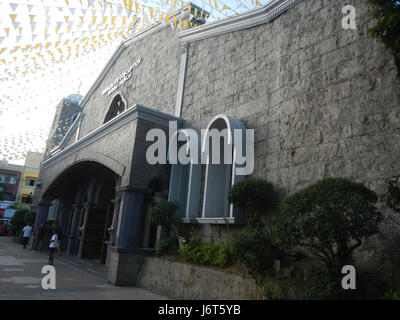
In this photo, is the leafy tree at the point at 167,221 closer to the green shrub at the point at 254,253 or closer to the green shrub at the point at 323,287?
the green shrub at the point at 254,253

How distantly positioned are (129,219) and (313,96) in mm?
5598

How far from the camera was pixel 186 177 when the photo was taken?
32.1ft

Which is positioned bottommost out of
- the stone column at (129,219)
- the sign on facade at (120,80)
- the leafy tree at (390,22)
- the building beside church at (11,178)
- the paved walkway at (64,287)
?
the paved walkway at (64,287)

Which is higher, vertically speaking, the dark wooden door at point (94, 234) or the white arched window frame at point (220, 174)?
the white arched window frame at point (220, 174)

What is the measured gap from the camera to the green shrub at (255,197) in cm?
694

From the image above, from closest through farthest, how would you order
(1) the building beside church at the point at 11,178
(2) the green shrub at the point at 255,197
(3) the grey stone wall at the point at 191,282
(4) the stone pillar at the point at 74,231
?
(3) the grey stone wall at the point at 191,282 → (2) the green shrub at the point at 255,197 → (4) the stone pillar at the point at 74,231 → (1) the building beside church at the point at 11,178

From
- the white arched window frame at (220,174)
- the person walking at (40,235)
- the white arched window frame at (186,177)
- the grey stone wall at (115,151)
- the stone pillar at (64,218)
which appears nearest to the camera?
the white arched window frame at (220,174)

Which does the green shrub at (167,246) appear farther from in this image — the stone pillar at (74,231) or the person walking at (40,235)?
the person walking at (40,235)

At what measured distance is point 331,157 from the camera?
623cm

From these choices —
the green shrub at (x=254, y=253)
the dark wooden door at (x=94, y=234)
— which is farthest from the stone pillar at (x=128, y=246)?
the dark wooden door at (x=94, y=234)

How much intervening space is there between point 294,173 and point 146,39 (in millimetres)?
11011

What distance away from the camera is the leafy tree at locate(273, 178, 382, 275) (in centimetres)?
428

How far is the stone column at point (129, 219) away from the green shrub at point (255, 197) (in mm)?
3098

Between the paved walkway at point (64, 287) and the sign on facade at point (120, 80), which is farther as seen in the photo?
the sign on facade at point (120, 80)
